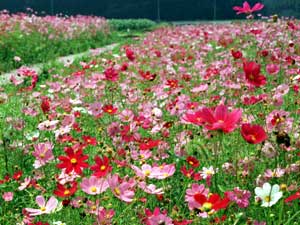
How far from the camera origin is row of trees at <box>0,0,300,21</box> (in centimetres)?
3138

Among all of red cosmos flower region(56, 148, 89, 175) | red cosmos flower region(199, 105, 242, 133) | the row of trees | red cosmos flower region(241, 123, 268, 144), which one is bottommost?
the row of trees

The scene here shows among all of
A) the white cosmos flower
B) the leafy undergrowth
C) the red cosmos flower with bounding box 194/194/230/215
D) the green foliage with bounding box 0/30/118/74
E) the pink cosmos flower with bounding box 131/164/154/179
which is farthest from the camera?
the leafy undergrowth

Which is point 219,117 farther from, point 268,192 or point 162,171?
point 162,171

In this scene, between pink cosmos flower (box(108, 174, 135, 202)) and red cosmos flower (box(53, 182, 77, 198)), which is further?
red cosmos flower (box(53, 182, 77, 198))

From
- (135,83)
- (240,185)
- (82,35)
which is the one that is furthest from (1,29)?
(240,185)

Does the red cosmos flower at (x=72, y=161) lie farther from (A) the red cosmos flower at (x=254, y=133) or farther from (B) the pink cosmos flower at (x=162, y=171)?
(A) the red cosmos flower at (x=254, y=133)

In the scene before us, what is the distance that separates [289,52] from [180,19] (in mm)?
27106

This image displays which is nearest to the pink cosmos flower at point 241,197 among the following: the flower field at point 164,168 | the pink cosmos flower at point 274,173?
the flower field at point 164,168

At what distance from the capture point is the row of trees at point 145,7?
3138 cm

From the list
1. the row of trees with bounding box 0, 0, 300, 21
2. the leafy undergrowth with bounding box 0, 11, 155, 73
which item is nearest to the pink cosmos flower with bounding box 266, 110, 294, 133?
the leafy undergrowth with bounding box 0, 11, 155, 73

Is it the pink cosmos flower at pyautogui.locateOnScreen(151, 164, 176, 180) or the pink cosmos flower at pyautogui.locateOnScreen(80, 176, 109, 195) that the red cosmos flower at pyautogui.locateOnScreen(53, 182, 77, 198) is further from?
the pink cosmos flower at pyautogui.locateOnScreen(151, 164, 176, 180)

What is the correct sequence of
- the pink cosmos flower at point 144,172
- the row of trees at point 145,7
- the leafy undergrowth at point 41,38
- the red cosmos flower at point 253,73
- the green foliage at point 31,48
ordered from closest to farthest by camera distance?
the pink cosmos flower at point 144,172 → the red cosmos flower at point 253,73 → the green foliage at point 31,48 → the leafy undergrowth at point 41,38 → the row of trees at point 145,7

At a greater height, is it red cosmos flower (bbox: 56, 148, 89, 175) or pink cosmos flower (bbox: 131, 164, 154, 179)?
red cosmos flower (bbox: 56, 148, 89, 175)

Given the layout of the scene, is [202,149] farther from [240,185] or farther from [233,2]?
[233,2]
